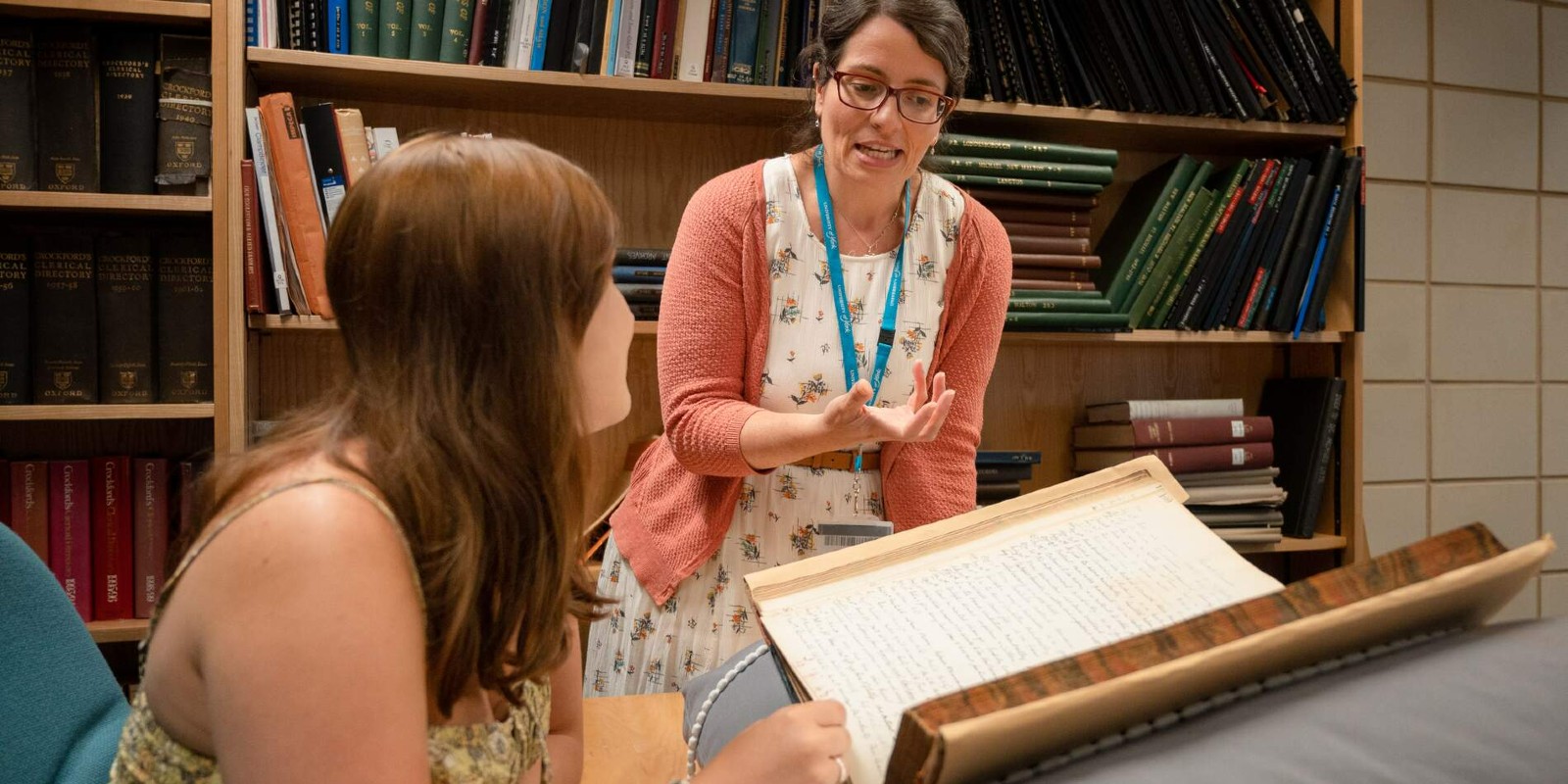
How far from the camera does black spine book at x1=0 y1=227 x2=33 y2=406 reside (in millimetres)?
1726

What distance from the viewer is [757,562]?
1423 mm

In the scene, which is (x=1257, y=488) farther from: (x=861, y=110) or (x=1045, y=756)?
(x=1045, y=756)

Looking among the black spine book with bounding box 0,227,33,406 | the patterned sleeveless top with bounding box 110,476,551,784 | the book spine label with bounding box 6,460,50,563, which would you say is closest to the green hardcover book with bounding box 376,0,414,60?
the black spine book with bounding box 0,227,33,406

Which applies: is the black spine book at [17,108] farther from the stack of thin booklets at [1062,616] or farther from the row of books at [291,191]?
the stack of thin booklets at [1062,616]

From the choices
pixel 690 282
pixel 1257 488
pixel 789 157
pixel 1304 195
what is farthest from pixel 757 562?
pixel 1304 195

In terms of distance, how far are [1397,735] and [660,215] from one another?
1.94 m

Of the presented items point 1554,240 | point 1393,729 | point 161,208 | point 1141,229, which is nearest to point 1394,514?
point 1554,240

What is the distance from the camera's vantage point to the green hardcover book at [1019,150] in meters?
2.04

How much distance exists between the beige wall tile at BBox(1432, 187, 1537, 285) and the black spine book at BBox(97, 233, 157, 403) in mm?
2887

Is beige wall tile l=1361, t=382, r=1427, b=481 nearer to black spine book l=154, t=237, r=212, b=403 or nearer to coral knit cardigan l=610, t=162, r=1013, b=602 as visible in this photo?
coral knit cardigan l=610, t=162, r=1013, b=602

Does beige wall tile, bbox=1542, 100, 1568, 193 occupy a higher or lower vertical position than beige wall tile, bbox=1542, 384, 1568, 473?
higher

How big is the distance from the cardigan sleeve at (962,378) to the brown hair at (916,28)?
201 mm

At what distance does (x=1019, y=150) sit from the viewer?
208 centimetres

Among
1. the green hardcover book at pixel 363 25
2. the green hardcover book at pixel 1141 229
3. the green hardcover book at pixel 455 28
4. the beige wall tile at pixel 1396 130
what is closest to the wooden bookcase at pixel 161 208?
the green hardcover book at pixel 363 25
